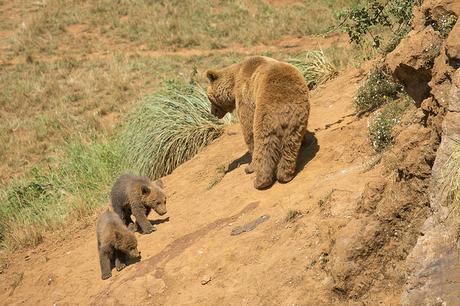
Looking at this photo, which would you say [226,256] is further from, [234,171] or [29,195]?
[29,195]

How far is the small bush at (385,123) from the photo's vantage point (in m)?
7.85

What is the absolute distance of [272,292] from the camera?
6223mm

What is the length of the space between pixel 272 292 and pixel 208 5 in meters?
26.9

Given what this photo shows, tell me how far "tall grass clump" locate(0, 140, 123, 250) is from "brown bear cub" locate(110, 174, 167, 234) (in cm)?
242

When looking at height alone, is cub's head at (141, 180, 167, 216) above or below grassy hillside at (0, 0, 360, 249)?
above

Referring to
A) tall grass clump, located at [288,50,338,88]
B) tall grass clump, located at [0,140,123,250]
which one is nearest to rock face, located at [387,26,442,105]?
tall grass clump, located at [288,50,338,88]

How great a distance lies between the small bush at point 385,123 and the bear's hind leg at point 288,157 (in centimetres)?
104

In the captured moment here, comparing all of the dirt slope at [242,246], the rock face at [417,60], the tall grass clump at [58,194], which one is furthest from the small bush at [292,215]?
the tall grass clump at [58,194]

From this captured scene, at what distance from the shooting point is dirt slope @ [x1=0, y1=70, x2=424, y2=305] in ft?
20.2

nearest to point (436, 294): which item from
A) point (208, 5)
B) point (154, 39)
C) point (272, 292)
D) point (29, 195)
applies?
point (272, 292)

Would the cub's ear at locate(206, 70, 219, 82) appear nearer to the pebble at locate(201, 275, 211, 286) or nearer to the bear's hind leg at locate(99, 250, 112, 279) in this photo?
the bear's hind leg at locate(99, 250, 112, 279)

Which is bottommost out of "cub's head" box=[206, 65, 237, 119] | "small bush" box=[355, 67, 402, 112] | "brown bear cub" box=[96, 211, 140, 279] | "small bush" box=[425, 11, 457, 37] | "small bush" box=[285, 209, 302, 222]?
"brown bear cub" box=[96, 211, 140, 279]

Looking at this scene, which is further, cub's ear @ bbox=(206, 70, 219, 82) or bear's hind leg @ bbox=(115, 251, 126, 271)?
cub's ear @ bbox=(206, 70, 219, 82)

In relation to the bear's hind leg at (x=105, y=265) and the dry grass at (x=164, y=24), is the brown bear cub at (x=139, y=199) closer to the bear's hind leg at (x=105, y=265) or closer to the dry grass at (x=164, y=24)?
the bear's hind leg at (x=105, y=265)
